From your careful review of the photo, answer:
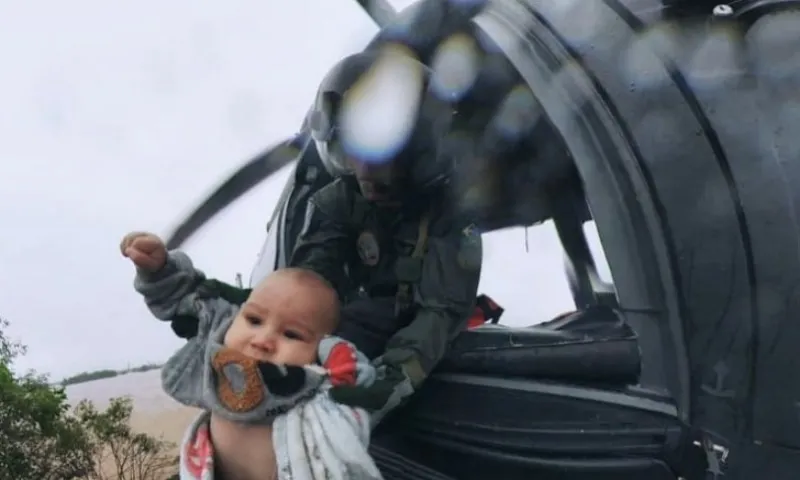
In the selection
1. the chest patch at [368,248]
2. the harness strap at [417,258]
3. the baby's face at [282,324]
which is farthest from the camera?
the chest patch at [368,248]

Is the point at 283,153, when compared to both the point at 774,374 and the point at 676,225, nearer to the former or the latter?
the point at 676,225

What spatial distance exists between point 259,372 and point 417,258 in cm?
48

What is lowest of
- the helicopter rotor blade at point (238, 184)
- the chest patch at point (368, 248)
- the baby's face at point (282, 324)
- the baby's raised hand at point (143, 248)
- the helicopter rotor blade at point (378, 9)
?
the baby's face at point (282, 324)

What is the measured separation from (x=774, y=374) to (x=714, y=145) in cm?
45

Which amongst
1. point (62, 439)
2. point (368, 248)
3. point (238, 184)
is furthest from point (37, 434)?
point (368, 248)

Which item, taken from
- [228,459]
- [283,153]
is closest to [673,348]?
[228,459]

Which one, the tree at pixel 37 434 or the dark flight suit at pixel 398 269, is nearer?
the dark flight suit at pixel 398 269

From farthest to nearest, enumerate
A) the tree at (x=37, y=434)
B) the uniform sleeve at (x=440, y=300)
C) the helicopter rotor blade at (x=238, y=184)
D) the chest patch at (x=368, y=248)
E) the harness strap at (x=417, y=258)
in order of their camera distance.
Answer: the tree at (x=37, y=434) → the helicopter rotor blade at (x=238, y=184) → the chest patch at (x=368, y=248) → the harness strap at (x=417, y=258) → the uniform sleeve at (x=440, y=300)

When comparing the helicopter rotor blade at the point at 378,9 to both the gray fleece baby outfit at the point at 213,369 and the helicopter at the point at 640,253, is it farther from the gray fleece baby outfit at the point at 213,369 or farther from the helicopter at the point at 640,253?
the gray fleece baby outfit at the point at 213,369

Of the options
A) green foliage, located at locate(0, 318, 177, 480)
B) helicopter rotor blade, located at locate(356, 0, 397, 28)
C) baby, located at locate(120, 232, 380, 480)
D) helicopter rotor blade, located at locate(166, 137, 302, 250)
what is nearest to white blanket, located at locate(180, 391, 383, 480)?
baby, located at locate(120, 232, 380, 480)

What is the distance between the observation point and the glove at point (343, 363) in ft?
5.39

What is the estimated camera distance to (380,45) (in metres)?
2.02

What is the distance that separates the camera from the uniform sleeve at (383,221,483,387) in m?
1.77

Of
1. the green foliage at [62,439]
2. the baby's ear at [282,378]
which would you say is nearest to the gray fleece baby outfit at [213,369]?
the baby's ear at [282,378]
